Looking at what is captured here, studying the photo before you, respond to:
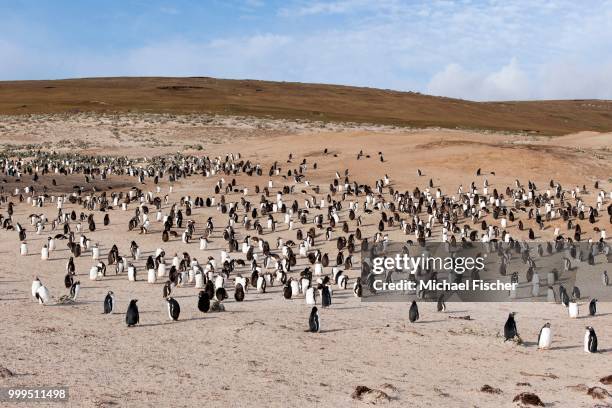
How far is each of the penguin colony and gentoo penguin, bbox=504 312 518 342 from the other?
3cm

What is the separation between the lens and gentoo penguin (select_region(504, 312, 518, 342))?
54.3 feet

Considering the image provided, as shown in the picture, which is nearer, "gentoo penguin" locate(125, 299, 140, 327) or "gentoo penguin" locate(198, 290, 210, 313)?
"gentoo penguin" locate(125, 299, 140, 327)

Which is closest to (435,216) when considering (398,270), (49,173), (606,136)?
(398,270)

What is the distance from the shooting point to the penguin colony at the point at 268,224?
70.8 feet

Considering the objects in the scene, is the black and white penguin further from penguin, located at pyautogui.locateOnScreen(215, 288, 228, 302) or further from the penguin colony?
penguin, located at pyautogui.locateOnScreen(215, 288, 228, 302)

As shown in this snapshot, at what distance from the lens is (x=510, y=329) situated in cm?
1659

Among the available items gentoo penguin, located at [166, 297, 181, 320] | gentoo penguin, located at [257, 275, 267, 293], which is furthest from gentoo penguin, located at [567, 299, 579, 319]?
gentoo penguin, located at [166, 297, 181, 320]

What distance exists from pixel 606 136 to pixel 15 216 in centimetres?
4492

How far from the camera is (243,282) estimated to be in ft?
70.8

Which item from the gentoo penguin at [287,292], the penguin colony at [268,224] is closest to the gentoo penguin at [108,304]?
the penguin colony at [268,224]

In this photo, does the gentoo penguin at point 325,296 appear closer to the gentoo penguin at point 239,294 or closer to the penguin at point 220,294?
the gentoo penguin at point 239,294

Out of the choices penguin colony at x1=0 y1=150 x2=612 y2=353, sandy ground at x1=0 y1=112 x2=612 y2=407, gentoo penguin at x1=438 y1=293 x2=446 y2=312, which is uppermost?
penguin colony at x1=0 y1=150 x2=612 y2=353

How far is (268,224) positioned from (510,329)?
15.5 m

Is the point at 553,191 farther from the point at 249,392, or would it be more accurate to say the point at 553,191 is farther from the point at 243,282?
the point at 249,392
